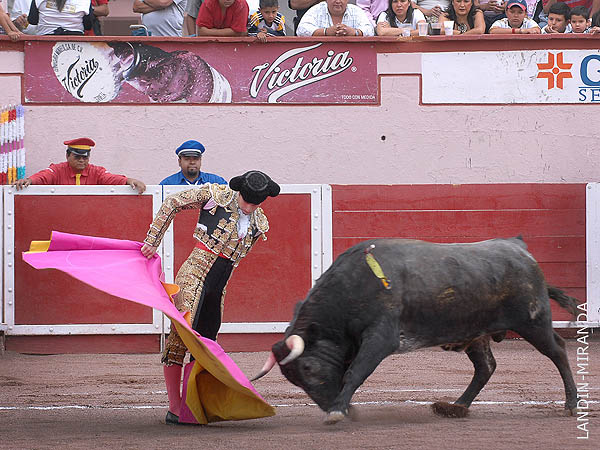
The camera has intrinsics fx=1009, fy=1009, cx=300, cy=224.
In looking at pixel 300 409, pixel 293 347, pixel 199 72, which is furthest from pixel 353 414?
pixel 199 72

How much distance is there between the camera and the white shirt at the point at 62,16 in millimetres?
8492

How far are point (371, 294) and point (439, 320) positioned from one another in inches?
14.2

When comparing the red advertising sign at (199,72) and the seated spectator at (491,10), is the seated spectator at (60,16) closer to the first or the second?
the red advertising sign at (199,72)

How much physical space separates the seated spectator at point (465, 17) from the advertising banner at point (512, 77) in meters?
0.32

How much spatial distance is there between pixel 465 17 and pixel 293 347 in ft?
17.4

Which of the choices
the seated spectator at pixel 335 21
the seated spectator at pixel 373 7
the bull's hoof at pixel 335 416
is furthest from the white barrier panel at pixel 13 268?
the bull's hoof at pixel 335 416

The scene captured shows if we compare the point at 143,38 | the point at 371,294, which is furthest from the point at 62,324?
the point at 371,294

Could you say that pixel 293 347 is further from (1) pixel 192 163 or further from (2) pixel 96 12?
(2) pixel 96 12

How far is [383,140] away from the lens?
8.66 metres

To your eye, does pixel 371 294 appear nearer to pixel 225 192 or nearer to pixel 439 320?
pixel 439 320

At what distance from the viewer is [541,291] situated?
15.6 ft

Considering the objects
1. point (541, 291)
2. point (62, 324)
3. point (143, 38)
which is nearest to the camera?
point (541, 291)

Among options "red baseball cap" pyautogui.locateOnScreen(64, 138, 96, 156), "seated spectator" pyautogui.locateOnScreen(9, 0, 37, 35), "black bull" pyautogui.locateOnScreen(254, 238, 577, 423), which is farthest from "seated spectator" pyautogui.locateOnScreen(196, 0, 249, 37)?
"black bull" pyautogui.locateOnScreen(254, 238, 577, 423)

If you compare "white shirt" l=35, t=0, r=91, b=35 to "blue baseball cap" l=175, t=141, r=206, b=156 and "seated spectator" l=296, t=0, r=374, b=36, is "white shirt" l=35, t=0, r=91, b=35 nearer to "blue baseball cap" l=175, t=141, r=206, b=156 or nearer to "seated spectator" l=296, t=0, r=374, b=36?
"seated spectator" l=296, t=0, r=374, b=36
